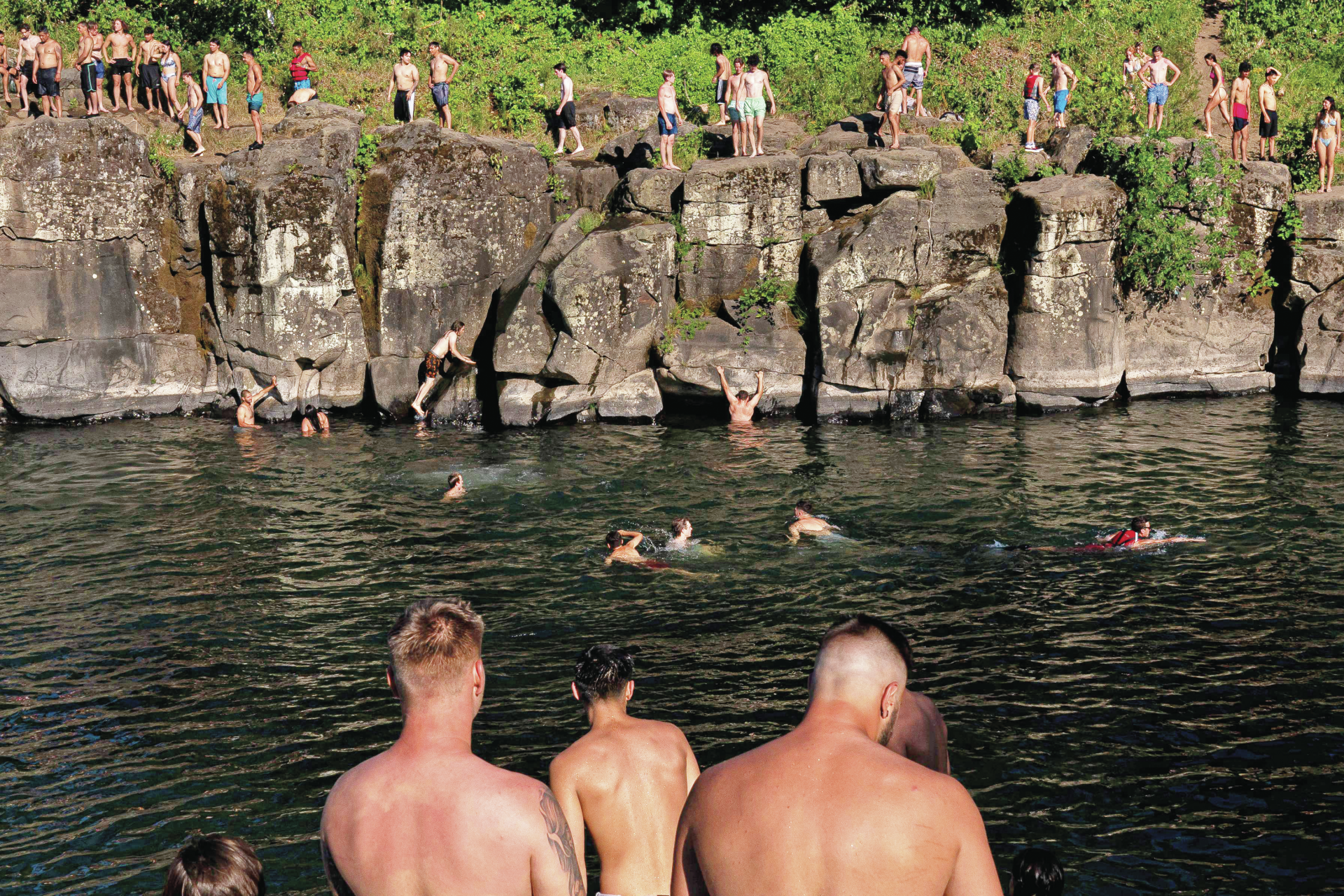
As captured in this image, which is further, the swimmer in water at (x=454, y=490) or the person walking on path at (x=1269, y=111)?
the person walking on path at (x=1269, y=111)

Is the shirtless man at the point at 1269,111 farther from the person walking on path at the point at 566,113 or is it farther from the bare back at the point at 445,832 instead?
the bare back at the point at 445,832

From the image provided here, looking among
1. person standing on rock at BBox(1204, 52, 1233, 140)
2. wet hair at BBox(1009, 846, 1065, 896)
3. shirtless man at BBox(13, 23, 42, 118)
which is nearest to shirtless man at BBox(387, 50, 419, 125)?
shirtless man at BBox(13, 23, 42, 118)

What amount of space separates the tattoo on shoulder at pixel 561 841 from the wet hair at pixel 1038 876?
8.52ft

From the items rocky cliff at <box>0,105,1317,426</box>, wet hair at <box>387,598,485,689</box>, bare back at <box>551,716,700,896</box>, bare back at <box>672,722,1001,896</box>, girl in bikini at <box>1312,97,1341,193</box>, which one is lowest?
bare back at <box>551,716,700,896</box>

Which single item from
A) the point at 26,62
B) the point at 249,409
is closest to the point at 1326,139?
the point at 249,409

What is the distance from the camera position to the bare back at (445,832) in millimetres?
3803

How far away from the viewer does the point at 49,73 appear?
24766mm

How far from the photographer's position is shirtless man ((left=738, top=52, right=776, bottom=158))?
943 inches

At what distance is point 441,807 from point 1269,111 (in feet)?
87.6

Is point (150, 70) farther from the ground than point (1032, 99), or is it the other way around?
point (150, 70)

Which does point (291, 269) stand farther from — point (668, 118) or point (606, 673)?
point (606, 673)

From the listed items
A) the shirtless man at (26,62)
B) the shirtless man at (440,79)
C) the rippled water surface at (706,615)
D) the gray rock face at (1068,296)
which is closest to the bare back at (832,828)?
the rippled water surface at (706,615)

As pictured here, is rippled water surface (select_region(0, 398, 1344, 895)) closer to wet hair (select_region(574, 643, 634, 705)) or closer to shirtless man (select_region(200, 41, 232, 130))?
wet hair (select_region(574, 643, 634, 705))

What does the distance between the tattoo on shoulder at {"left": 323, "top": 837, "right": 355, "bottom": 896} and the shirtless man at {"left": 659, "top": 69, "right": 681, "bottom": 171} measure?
21909 mm
